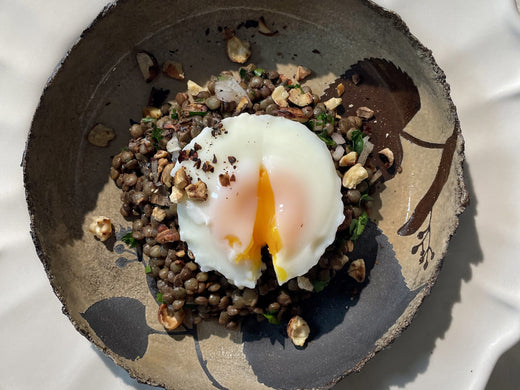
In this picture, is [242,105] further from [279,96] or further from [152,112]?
[152,112]

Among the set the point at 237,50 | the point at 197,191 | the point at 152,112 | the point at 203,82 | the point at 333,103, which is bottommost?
the point at 197,191

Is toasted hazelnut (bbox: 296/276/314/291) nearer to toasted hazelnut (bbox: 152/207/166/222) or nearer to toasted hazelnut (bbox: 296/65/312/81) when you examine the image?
toasted hazelnut (bbox: 152/207/166/222)

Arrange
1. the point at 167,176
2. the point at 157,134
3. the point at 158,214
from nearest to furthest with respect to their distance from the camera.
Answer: the point at 167,176 < the point at 158,214 < the point at 157,134

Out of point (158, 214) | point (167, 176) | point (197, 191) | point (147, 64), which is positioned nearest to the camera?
point (197, 191)

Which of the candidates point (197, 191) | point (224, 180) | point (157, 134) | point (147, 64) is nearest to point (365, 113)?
point (224, 180)

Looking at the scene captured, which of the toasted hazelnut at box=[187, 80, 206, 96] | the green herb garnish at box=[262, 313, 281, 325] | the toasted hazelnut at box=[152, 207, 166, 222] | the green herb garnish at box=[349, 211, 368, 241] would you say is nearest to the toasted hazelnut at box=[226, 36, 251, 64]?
the toasted hazelnut at box=[187, 80, 206, 96]

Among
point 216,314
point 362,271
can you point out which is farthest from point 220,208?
point 362,271
